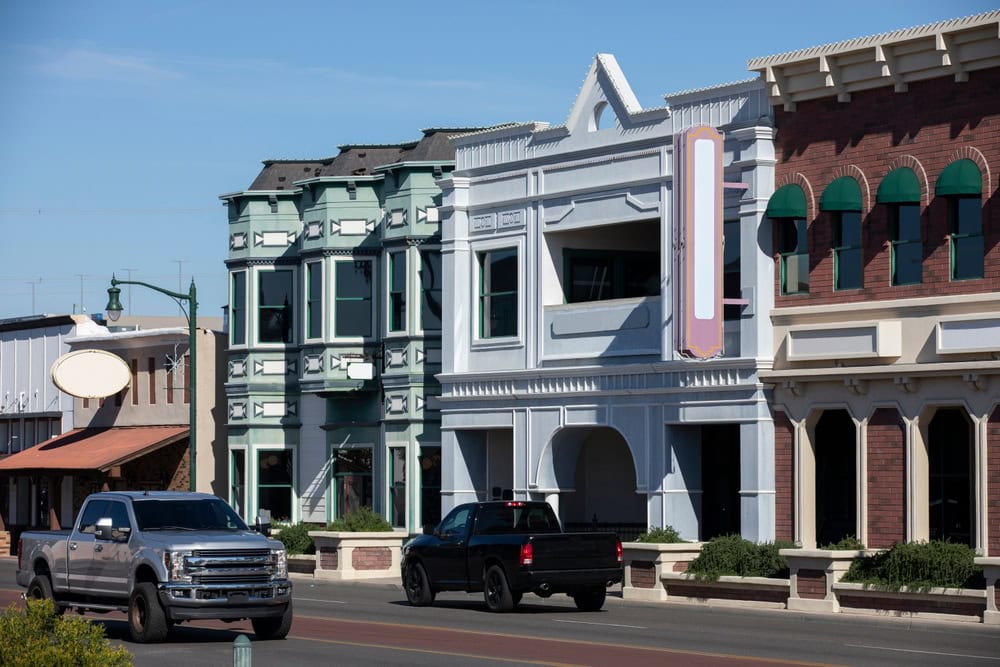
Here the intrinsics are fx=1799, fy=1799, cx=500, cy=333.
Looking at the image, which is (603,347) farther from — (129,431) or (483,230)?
(129,431)

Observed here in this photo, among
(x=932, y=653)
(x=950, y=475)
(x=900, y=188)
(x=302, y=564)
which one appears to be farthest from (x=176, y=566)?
(x=302, y=564)

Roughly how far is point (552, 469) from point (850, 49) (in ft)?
37.5

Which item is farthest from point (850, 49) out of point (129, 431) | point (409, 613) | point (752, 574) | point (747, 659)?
point (129, 431)

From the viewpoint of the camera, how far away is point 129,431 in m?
53.8

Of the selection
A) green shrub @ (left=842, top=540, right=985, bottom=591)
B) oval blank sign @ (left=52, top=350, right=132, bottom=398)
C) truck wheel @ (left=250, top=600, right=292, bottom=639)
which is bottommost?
truck wheel @ (left=250, top=600, right=292, bottom=639)

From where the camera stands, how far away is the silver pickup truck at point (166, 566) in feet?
70.1

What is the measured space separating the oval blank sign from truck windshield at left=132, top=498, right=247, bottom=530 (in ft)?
98.6

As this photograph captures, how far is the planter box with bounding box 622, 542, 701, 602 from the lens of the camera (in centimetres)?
3159

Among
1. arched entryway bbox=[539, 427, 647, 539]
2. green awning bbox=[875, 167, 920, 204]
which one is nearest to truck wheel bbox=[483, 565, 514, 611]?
green awning bbox=[875, 167, 920, 204]

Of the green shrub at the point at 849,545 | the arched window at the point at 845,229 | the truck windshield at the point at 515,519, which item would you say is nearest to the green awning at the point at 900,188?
the arched window at the point at 845,229

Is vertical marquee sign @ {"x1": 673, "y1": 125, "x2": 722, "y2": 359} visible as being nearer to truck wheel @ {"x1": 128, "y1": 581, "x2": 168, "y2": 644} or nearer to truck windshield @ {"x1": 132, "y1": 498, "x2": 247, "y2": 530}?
truck windshield @ {"x1": 132, "y1": 498, "x2": 247, "y2": 530}

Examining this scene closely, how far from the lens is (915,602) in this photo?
27.5 meters

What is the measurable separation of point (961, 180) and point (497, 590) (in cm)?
1031

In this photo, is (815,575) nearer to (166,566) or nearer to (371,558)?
(166,566)
